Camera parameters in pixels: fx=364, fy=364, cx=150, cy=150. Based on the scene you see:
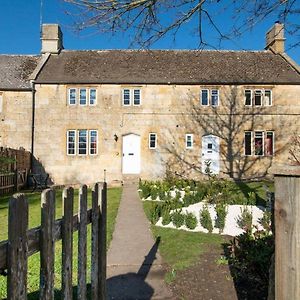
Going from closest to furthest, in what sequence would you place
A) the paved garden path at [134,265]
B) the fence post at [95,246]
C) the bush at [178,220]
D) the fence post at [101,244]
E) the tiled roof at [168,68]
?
the fence post at [95,246]
the fence post at [101,244]
the paved garden path at [134,265]
the bush at [178,220]
the tiled roof at [168,68]

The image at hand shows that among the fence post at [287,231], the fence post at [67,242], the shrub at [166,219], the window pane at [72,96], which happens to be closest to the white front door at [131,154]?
the window pane at [72,96]

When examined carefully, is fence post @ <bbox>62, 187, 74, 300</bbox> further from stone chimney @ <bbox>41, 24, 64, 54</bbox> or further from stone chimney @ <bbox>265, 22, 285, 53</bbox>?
stone chimney @ <bbox>265, 22, 285, 53</bbox>

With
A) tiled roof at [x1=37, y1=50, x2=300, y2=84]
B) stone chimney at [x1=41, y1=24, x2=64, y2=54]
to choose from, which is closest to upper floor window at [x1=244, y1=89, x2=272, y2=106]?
tiled roof at [x1=37, y1=50, x2=300, y2=84]

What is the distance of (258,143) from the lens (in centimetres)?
2559

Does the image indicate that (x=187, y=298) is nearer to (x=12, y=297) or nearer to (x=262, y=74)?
(x=12, y=297)

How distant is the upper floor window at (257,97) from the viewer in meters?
25.7

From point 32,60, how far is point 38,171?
29.4 feet

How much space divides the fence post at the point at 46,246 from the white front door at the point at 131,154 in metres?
22.8

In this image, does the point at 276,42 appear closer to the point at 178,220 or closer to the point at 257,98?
the point at 257,98

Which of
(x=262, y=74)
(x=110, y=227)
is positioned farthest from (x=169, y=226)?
(x=262, y=74)

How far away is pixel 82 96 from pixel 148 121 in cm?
492

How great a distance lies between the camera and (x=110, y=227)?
9.68 m

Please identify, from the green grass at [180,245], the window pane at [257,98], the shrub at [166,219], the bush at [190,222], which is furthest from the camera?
the window pane at [257,98]

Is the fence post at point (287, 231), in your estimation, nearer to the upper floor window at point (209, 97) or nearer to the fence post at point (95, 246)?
the fence post at point (95, 246)
